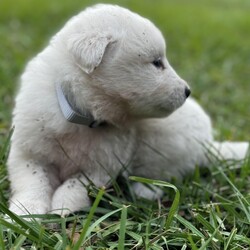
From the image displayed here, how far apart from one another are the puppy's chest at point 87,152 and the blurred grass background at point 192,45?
3.20 ft

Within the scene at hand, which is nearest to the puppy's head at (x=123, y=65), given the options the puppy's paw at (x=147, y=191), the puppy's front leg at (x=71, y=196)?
the puppy's front leg at (x=71, y=196)

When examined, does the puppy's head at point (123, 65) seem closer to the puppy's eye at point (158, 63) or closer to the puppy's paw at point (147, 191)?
the puppy's eye at point (158, 63)

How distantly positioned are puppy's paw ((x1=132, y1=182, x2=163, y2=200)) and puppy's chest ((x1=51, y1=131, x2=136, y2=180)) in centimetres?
27

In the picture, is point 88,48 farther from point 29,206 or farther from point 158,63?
point 29,206

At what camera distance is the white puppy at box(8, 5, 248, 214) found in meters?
2.98

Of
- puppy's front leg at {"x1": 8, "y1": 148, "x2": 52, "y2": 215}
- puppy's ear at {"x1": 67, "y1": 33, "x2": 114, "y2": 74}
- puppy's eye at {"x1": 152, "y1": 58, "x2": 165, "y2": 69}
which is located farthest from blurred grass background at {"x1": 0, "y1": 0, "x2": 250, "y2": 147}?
puppy's eye at {"x1": 152, "y1": 58, "x2": 165, "y2": 69}

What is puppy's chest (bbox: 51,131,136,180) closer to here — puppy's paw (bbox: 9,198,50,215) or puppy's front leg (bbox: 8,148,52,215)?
puppy's front leg (bbox: 8,148,52,215)

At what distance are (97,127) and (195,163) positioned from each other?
2.95ft

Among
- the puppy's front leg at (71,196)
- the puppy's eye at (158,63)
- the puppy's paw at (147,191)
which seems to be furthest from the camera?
the puppy's paw at (147,191)

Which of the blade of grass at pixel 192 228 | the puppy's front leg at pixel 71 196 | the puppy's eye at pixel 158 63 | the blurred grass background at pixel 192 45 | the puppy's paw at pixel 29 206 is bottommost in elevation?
the blurred grass background at pixel 192 45

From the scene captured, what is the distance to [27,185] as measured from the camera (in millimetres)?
3059

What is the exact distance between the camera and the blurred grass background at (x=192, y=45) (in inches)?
220

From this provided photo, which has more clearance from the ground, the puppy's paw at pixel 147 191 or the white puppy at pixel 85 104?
the white puppy at pixel 85 104

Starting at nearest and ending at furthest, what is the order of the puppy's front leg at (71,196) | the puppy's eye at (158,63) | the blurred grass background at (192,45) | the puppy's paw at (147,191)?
the puppy's front leg at (71,196), the puppy's eye at (158,63), the puppy's paw at (147,191), the blurred grass background at (192,45)
